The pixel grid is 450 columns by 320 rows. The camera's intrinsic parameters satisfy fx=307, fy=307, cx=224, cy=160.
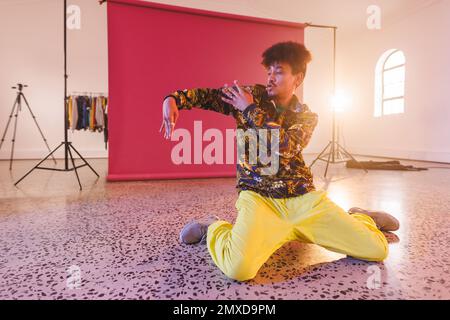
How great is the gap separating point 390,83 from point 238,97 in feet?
22.2

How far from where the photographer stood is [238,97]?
1122 millimetres

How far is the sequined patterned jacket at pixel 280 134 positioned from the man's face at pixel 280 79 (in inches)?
1.9

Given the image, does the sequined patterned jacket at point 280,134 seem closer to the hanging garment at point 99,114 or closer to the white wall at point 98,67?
the hanging garment at point 99,114

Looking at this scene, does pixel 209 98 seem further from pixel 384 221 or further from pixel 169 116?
pixel 384 221

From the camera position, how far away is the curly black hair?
113 centimetres

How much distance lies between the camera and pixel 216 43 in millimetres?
3154

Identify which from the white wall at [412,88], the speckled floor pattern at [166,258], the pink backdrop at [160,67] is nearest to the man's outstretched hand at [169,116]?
the speckled floor pattern at [166,258]

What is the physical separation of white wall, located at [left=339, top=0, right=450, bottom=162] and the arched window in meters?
0.13

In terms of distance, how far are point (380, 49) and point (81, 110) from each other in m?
Answer: 6.26

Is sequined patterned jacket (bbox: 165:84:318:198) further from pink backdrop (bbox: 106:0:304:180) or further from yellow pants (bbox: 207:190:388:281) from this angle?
pink backdrop (bbox: 106:0:304:180)

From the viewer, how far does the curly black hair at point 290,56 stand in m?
1.13

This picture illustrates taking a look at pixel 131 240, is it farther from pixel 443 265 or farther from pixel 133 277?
pixel 443 265

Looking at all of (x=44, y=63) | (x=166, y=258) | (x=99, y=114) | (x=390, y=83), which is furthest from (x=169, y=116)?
(x=390, y=83)
